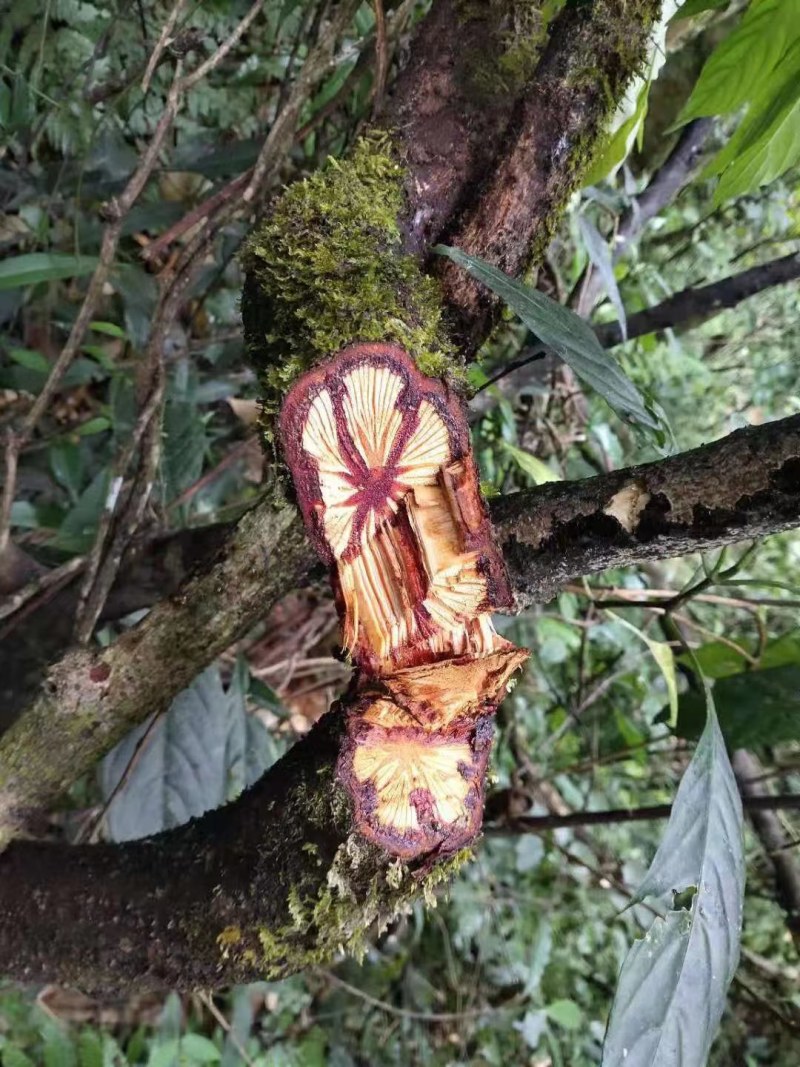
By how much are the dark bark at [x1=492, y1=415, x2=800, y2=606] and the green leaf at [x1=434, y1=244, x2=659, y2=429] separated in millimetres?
84

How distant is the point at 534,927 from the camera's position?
1.76m

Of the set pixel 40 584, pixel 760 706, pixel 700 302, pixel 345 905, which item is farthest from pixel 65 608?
pixel 700 302

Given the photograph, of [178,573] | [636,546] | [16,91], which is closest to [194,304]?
[16,91]

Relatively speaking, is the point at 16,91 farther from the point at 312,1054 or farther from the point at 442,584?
the point at 312,1054

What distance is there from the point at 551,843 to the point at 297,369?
4.24ft

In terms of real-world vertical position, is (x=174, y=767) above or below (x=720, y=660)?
above

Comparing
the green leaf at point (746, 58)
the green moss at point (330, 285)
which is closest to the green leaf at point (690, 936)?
the green moss at point (330, 285)

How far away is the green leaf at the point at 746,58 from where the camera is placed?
2.20ft

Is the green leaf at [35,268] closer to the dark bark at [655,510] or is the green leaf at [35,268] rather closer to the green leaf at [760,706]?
the dark bark at [655,510]

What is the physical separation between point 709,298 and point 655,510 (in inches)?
33.2

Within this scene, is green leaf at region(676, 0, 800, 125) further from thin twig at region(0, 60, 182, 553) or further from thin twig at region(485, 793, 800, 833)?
thin twig at region(485, 793, 800, 833)

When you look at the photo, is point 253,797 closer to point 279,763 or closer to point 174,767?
point 279,763

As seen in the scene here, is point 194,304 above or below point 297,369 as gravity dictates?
above

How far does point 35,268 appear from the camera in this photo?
1.04 metres
